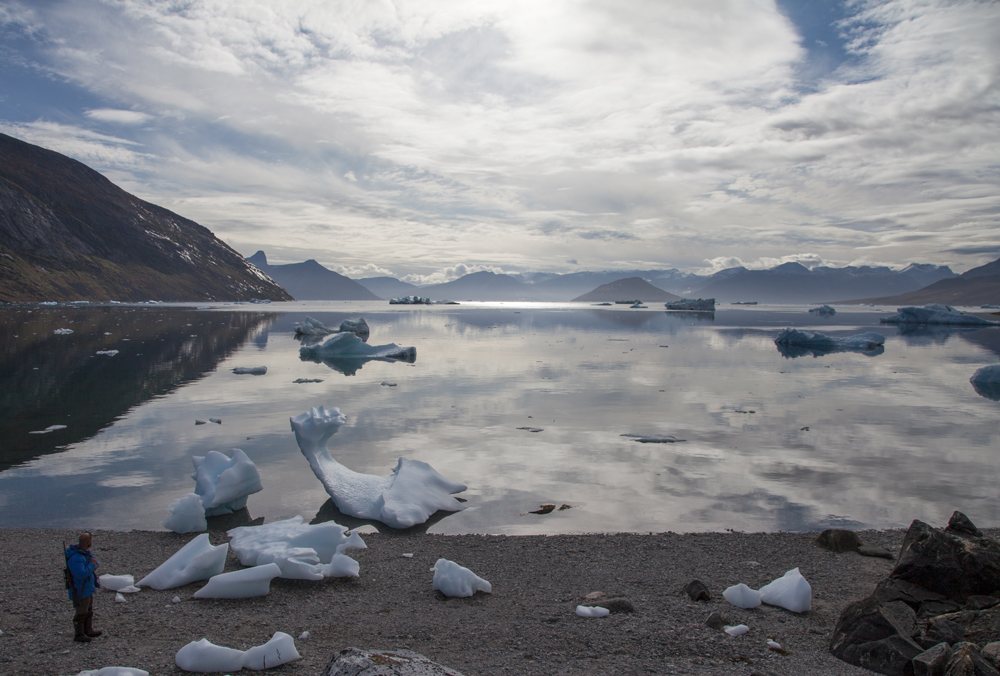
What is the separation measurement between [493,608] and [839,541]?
4127mm

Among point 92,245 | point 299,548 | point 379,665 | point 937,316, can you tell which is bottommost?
point 299,548

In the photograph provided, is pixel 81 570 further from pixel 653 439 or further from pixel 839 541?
pixel 653 439

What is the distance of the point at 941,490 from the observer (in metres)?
8.77

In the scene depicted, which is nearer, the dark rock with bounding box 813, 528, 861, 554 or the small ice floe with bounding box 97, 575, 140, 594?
the small ice floe with bounding box 97, 575, 140, 594

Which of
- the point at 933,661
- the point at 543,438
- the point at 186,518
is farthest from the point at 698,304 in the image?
the point at 933,661

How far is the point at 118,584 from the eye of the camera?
5.31 metres

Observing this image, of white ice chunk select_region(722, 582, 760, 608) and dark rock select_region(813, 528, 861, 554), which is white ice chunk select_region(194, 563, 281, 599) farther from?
dark rock select_region(813, 528, 861, 554)

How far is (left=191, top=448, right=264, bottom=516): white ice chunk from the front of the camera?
7.60 m

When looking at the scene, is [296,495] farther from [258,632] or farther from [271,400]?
[271,400]

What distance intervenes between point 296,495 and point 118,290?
5603 inches

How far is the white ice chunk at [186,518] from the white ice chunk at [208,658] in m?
3.37

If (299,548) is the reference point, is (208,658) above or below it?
above

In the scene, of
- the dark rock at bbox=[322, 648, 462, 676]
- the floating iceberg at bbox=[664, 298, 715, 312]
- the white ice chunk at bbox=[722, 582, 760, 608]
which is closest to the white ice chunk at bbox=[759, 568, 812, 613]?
the white ice chunk at bbox=[722, 582, 760, 608]

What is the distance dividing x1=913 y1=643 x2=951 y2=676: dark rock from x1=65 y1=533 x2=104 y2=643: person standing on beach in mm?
5827
